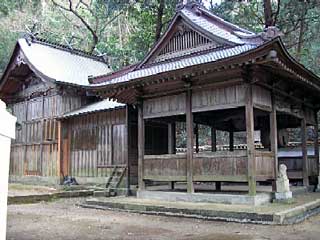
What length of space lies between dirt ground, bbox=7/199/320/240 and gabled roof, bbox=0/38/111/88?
9.14m

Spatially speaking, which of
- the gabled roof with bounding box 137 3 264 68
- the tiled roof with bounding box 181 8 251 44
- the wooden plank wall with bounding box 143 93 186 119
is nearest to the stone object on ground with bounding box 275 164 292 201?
the wooden plank wall with bounding box 143 93 186 119

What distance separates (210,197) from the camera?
10477 millimetres

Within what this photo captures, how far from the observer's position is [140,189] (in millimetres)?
12383

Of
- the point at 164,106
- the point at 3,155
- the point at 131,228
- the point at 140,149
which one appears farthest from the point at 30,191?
the point at 3,155

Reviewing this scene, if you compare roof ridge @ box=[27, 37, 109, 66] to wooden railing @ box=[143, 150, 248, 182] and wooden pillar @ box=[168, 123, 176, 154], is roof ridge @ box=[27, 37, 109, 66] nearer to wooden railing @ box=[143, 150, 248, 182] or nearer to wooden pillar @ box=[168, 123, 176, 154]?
wooden pillar @ box=[168, 123, 176, 154]

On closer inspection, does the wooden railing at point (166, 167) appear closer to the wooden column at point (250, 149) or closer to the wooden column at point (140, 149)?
the wooden column at point (140, 149)

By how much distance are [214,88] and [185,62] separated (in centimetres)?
134

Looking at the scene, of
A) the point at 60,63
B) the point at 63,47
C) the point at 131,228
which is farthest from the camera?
the point at 63,47

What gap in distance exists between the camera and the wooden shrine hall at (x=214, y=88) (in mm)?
9781

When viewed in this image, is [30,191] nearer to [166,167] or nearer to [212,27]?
[166,167]

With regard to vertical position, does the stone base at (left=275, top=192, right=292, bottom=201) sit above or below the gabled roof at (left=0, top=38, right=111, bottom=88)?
below

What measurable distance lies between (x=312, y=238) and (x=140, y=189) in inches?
263

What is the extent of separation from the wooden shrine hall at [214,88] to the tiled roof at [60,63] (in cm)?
552

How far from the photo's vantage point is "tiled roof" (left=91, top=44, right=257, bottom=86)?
10.1m
